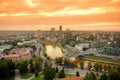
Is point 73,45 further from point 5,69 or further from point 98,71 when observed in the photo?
point 5,69

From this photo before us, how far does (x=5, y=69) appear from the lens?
1351cm

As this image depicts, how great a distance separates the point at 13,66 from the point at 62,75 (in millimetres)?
3940

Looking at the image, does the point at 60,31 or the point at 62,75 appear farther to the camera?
the point at 60,31

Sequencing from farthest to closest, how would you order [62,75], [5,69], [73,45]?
[73,45] → [5,69] → [62,75]

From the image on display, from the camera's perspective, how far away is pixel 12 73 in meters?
14.4

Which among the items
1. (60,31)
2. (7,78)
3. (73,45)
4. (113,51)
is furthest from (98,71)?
(60,31)

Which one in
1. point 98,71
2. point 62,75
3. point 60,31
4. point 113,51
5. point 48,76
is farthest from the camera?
point 60,31

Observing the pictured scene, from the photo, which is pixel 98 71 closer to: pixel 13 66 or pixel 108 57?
pixel 13 66

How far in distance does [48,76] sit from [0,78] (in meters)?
3.66

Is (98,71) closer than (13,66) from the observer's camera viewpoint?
No

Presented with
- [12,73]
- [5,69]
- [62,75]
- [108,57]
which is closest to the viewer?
[62,75]

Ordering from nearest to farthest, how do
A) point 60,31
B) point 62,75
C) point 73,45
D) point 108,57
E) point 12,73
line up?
1. point 62,75
2. point 12,73
3. point 108,57
4. point 73,45
5. point 60,31

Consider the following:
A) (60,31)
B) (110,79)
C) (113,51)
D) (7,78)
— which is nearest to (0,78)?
(7,78)

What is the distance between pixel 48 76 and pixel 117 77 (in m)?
A: 3.98
